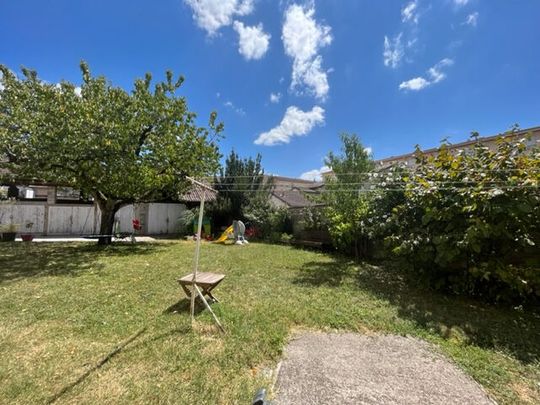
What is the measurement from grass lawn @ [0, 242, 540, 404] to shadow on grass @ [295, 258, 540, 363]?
0.08 ft

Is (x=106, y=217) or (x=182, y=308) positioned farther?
(x=106, y=217)

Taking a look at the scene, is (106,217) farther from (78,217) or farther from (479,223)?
(479,223)

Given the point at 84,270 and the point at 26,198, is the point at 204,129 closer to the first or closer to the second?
the point at 84,270

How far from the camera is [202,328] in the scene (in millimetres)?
3945

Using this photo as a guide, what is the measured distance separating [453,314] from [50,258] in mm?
11157

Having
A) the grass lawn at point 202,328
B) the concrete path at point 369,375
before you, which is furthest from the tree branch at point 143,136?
the concrete path at point 369,375

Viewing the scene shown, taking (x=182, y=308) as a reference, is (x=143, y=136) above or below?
above

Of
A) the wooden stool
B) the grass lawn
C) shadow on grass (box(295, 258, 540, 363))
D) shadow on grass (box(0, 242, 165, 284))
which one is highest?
the wooden stool

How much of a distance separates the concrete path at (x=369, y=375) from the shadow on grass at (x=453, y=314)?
93 cm

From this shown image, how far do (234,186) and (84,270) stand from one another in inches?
446

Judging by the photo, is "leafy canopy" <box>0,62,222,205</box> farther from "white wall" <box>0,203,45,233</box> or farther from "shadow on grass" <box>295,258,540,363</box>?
"shadow on grass" <box>295,258,540,363</box>

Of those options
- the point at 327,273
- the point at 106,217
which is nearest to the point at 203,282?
the point at 327,273

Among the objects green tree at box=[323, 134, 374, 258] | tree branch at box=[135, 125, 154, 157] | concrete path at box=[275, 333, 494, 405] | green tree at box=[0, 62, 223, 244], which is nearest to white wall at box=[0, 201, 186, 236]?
green tree at box=[0, 62, 223, 244]

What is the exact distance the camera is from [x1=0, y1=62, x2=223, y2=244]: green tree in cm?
823
